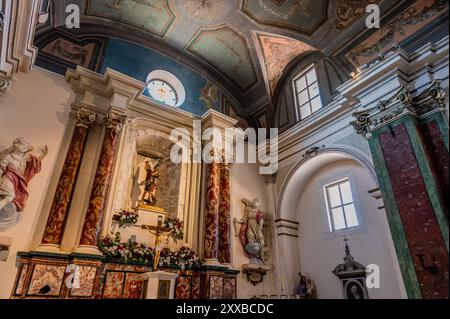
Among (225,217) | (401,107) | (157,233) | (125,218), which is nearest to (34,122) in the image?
(125,218)

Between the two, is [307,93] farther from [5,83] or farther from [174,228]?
[5,83]

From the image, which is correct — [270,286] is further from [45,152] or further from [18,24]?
[18,24]

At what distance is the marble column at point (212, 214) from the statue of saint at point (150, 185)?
1308 mm

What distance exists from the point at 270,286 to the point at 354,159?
3.74 metres

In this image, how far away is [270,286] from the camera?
7.75 metres

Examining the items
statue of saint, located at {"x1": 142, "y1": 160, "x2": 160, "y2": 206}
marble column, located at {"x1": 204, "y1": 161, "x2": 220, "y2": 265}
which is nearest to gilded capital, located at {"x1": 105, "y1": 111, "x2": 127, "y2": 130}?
statue of saint, located at {"x1": 142, "y1": 160, "x2": 160, "y2": 206}

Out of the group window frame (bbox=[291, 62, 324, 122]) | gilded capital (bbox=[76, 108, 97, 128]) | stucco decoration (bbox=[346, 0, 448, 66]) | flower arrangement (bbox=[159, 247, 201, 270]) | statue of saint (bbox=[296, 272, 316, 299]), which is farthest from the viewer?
window frame (bbox=[291, 62, 324, 122])

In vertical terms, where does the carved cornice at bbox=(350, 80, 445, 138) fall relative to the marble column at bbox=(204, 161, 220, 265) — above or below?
above

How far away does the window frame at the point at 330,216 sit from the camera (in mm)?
7047

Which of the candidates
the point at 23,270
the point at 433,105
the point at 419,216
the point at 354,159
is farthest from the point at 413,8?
the point at 23,270

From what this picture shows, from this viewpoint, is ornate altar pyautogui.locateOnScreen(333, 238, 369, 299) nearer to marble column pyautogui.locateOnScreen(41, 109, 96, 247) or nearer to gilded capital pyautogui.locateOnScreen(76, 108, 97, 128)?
marble column pyautogui.locateOnScreen(41, 109, 96, 247)

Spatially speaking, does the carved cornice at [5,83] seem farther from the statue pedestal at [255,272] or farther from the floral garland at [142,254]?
the statue pedestal at [255,272]

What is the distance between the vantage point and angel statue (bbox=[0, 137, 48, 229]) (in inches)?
210

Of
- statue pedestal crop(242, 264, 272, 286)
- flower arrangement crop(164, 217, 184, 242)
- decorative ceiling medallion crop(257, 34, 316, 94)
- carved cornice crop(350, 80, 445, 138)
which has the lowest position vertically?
statue pedestal crop(242, 264, 272, 286)
